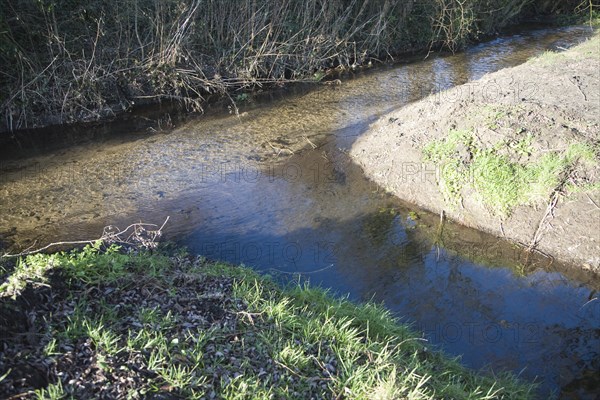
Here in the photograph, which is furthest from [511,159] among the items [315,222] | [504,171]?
[315,222]

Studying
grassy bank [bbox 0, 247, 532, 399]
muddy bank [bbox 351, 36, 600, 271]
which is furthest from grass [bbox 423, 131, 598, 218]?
grassy bank [bbox 0, 247, 532, 399]

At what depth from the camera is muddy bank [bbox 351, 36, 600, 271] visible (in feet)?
23.3

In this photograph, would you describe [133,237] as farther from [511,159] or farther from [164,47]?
[164,47]

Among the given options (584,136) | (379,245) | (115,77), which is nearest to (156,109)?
(115,77)

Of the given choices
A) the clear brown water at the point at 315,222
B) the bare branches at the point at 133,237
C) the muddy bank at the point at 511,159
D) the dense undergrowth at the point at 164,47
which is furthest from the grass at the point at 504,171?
the dense undergrowth at the point at 164,47

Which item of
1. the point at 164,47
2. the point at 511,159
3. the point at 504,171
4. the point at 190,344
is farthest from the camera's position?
the point at 164,47

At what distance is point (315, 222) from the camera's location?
7809mm

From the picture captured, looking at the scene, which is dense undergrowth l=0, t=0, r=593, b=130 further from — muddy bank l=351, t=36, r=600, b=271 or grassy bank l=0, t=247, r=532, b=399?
grassy bank l=0, t=247, r=532, b=399

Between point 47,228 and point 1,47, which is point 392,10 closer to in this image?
point 1,47

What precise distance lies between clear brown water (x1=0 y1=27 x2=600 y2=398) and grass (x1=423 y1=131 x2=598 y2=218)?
615 mm

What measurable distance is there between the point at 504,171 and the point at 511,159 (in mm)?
299

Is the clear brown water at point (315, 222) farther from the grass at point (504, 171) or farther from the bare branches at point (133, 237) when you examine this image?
the grass at point (504, 171)

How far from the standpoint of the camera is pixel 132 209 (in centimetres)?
813

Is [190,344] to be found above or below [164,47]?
below
